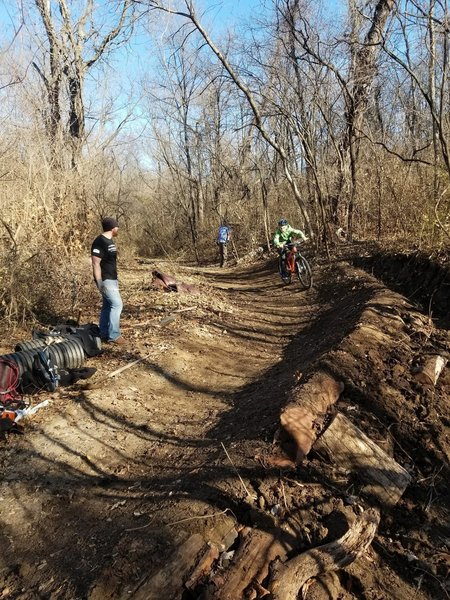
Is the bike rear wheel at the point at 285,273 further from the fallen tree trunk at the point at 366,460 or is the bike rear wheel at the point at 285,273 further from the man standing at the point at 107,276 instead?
the fallen tree trunk at the point at 366,460

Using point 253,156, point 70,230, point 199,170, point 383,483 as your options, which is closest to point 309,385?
point 383,483

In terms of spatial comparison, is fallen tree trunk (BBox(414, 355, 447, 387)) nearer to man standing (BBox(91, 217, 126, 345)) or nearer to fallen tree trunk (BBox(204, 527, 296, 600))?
fallen tree trunk (BBox(204, 527, 296, 600))

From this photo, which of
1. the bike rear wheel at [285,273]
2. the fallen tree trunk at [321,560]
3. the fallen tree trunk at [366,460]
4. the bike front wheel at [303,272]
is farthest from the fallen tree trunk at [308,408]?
the bike rear wheel at [285,273]

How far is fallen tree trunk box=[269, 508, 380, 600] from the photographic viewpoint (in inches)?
106

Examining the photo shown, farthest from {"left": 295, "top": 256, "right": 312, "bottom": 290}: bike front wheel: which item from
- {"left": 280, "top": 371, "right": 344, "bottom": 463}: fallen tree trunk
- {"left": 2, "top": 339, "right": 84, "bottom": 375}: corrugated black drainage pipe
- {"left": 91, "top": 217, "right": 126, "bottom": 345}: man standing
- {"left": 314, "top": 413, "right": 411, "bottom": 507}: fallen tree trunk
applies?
{"left": 314, "top": 413, "right": 411, "bottom": 507}: fallen tree trunk

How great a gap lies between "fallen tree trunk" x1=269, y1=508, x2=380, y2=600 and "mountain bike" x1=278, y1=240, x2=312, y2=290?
8.53 m

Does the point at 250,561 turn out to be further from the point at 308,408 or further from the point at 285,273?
the point at 285,273

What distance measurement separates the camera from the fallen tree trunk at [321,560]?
2.70 m

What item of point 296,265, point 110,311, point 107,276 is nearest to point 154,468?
point 110,311

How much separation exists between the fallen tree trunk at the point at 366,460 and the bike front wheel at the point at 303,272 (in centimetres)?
771

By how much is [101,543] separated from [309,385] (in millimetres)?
2233

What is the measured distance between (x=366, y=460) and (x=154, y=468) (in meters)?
1.80

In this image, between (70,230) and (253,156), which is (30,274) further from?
(253,156)

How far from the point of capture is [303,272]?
11633 mm
